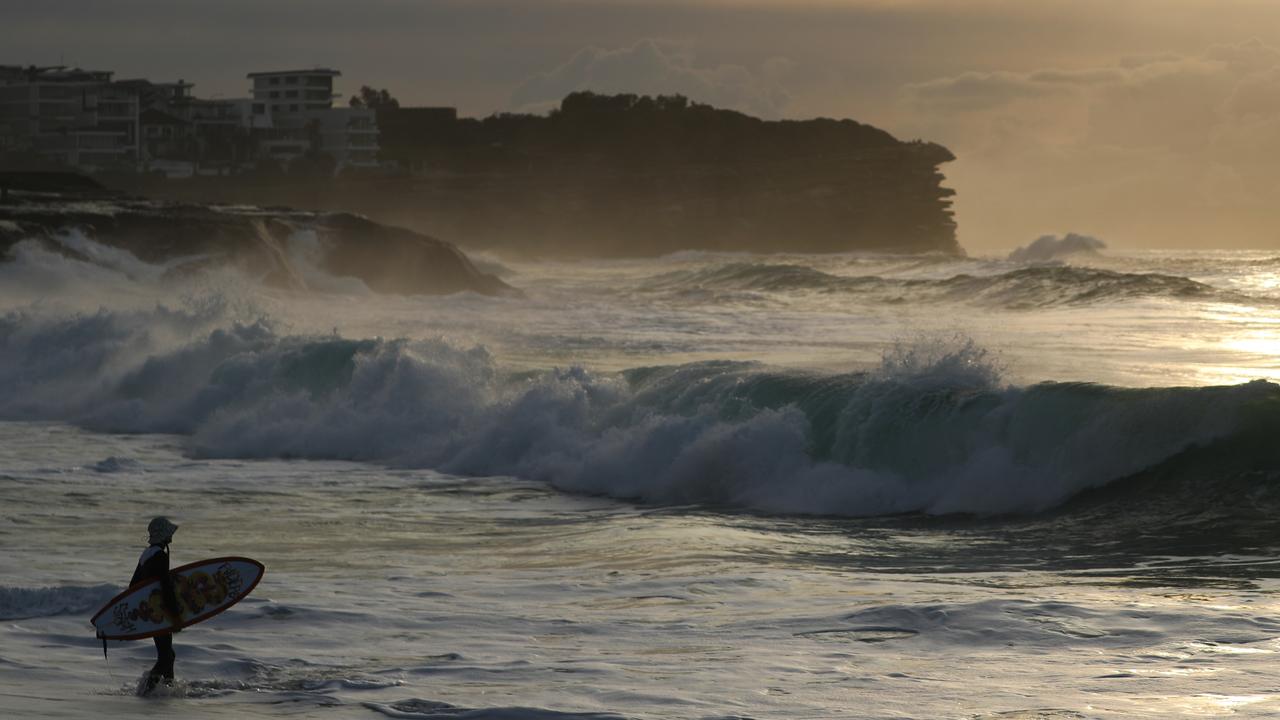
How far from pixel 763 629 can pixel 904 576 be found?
2464mm

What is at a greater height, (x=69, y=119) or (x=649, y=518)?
(x=69, y=119)

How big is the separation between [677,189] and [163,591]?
13732 cm

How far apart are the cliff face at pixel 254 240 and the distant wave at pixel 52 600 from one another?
38819 millimetres

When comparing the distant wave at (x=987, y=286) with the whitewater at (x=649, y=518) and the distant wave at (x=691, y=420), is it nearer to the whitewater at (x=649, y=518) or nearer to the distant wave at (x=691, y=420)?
the whitewater at (x=649, y=518)

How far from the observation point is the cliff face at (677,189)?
134500 millimetres

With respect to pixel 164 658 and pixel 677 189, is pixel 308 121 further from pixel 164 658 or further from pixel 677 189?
pixel 164 658

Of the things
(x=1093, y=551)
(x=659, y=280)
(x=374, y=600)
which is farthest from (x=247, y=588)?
(x=659, y=280)

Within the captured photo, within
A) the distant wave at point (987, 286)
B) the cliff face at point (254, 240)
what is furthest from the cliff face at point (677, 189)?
the distant wave at point (987, 286)

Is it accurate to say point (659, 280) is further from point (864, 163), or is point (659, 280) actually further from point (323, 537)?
point (864, 163)

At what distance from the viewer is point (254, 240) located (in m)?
52.4

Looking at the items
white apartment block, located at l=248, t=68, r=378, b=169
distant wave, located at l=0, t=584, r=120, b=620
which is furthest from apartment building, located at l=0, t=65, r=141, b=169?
distant wave, located at l=0, t=584, r=120, b=620

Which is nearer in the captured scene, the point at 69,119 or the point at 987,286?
the point at 987,286

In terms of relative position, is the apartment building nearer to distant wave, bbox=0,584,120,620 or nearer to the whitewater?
the whitewater

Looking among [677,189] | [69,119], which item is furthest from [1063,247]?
[69,119]
